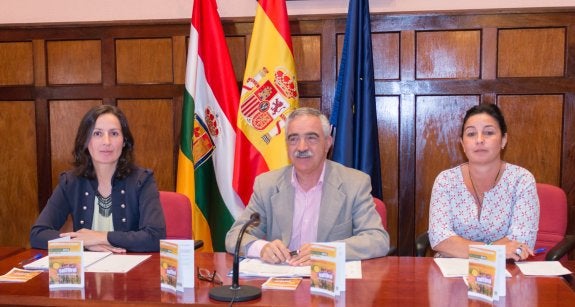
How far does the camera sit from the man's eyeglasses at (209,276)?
5.64 ft

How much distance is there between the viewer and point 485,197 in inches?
93.2

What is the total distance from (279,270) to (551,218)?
4.90ft

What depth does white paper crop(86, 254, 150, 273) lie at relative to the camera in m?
1.88

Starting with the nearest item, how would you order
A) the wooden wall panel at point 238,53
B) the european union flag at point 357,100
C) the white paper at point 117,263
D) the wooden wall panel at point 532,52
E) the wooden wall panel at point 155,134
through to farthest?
the white paper at point 117,263
the european union flag at point 357,100
the wooden wall panel at point 532,52
the wooden wall panel at point 238,53
the wooden wall panel at point 155,134

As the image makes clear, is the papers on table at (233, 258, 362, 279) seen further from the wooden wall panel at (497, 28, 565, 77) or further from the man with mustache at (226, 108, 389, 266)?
the wooden wall panel at (497, 28, 565, 77)

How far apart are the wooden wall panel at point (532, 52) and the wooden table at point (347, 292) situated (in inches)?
71.5

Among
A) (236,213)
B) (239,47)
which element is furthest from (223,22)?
(236,213)

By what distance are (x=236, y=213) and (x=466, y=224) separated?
142cm

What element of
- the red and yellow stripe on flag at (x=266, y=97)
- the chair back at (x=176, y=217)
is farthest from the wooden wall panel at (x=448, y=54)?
the chair back at (x=176, y=217)

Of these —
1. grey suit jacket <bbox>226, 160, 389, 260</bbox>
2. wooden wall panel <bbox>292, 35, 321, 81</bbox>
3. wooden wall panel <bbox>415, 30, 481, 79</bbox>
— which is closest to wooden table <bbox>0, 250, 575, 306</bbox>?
grey suit jacket <bbox>226, 160, 389, 260</bbox>

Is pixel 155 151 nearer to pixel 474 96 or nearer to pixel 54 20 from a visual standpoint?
pixel 54 20

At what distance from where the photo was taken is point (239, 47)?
3.54 m

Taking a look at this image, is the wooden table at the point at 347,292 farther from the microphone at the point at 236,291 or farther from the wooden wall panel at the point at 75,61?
the wooden wall panel at the point at 75,61

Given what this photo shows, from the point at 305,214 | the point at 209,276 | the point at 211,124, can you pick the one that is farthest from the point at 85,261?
the point at 211,124
